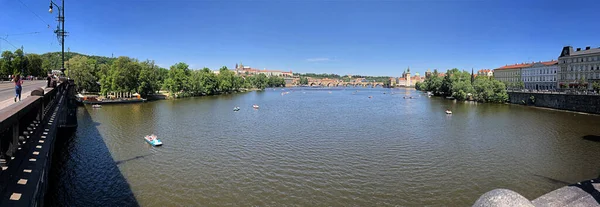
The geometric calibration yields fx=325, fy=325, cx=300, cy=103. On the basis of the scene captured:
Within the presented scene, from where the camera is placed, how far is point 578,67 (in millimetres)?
78812

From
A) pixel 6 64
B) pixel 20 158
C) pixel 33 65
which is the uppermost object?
pixel 33 65

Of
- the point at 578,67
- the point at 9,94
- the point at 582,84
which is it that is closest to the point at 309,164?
the point at 9,94

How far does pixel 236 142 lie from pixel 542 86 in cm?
Answer: 10547

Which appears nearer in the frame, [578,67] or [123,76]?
[123,76]

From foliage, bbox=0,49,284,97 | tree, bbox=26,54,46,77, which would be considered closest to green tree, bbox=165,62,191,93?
foliage, bbox=0,49,284,97

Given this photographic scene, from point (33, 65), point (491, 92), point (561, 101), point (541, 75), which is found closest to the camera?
point (561, 101)

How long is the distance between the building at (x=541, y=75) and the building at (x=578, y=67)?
20.9 feet

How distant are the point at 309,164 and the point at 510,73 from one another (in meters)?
123

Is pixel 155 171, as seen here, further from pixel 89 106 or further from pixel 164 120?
pixel 89 106

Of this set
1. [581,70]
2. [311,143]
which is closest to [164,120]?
[311,143]

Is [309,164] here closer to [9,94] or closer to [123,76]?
[9,94]

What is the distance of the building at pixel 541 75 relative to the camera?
93125 millimetres

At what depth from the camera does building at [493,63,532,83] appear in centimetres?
11344

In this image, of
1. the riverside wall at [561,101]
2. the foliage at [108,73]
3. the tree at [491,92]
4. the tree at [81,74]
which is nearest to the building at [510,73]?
the tree at [491,92]
